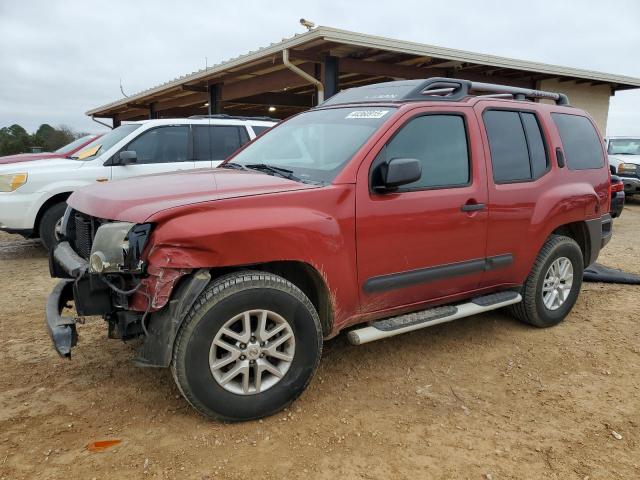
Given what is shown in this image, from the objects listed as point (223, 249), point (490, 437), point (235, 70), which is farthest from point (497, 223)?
point (235, 70)

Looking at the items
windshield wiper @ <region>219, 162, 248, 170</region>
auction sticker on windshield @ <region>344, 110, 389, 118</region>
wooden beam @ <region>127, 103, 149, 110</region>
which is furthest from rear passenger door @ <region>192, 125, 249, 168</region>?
wooden beam @ <region>127, 103, 149, 110</region>

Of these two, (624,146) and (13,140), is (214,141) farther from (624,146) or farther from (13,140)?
(13,140)

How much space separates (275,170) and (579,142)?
2822mm

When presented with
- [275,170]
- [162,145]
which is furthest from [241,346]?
[162,145]

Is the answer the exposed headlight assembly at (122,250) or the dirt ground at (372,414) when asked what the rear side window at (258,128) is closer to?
the dirt ground at (372,414)

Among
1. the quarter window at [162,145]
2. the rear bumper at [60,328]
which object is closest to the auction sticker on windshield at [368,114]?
the rear bumper at [60,328]

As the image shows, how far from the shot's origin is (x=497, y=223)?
3.72m

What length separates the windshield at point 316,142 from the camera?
3220mm

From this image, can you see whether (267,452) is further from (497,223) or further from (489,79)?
(489,79)

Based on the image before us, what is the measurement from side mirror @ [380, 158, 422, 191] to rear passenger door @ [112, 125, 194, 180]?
4.62m

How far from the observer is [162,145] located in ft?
23.1

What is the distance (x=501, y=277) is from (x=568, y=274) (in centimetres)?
93

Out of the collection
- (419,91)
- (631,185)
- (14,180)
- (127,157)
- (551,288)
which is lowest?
(551,288)

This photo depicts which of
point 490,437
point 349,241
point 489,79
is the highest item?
point 489,79
